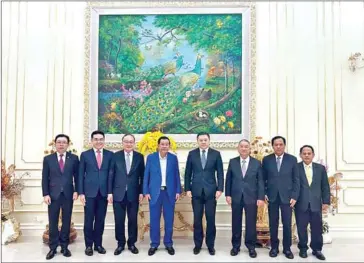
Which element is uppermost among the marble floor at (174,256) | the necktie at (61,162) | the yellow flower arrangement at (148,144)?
the yellow flower arrangement at (148,144)

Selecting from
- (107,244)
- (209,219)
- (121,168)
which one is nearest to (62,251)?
(107,244)

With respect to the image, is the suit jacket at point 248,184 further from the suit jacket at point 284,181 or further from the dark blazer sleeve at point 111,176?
the dark blazer sleeve at point 111,176

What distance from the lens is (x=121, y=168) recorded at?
3996 millimetres

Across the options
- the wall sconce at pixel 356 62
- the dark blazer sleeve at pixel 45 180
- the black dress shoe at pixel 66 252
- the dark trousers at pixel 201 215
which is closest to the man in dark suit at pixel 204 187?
the dark trousers at pixel 201 215

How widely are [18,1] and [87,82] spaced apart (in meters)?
1.67

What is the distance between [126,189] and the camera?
13.0ft

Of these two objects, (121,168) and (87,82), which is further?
(87,82)

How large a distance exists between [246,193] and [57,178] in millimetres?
2111

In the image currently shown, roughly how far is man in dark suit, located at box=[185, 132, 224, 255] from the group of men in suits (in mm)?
11

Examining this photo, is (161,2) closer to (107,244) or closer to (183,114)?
(183,114)

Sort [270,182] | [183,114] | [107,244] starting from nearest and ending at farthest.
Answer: [270,182]
[107,244]
[183,114]

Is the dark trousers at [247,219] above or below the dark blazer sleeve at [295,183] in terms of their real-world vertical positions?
below

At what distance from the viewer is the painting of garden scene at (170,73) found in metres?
5.20

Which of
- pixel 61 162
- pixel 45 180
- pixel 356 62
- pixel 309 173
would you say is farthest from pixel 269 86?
pixel 45 180
